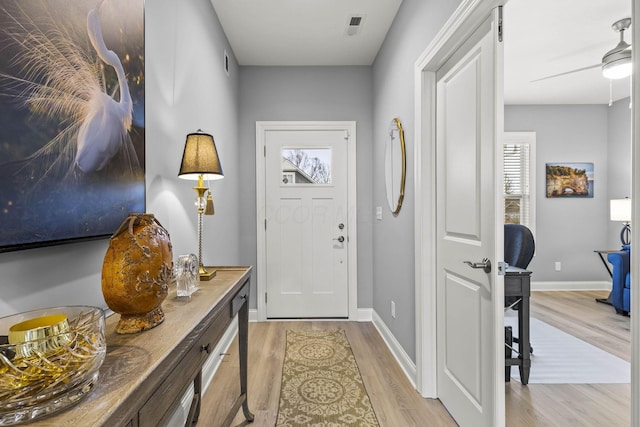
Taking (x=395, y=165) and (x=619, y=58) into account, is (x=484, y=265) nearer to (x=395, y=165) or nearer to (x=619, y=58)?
(x=395, y=165)

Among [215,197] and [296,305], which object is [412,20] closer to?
[215,197]

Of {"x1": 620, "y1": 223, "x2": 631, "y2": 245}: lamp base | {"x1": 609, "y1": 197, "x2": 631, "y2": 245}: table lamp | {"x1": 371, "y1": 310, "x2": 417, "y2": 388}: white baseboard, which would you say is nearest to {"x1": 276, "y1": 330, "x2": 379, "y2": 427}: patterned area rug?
{"x1": 371, "y1": 310, "x2": 417, "y2": 388}: white baseboard

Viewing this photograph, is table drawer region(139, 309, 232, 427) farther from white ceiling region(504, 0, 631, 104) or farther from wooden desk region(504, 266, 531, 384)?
white ceiling region(504, 0, 631, 104)

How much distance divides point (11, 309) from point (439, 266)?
1927 mm

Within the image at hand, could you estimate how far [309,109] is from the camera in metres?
3.57

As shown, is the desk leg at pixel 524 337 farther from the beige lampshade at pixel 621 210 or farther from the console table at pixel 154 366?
the beige lampshade at pixel 621 210

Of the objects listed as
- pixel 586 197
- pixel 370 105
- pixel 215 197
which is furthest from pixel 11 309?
pixel 586 197

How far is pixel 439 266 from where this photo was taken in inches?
79.3

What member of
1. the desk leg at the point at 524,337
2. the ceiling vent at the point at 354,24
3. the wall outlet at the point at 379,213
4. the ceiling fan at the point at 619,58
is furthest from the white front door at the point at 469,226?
the ceiling fan at the point at 619,58

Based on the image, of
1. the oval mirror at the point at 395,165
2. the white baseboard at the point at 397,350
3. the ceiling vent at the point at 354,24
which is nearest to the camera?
the white baseboard at the point at 397,350

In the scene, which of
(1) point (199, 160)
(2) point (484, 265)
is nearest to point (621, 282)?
(2) point (484, 265)

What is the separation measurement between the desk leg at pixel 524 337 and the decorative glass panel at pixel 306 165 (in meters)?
2.10

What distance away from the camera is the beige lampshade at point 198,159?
5.14 feet

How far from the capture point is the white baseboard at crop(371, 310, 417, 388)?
7.41 ft
